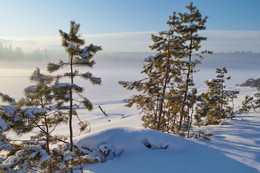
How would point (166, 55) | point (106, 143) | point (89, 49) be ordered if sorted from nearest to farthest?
point (89, 49) → point (106, 143) → point (166, 55)

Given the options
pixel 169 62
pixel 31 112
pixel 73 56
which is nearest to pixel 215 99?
pixel 169 62

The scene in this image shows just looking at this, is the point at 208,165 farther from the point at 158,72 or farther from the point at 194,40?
the point at 194,40

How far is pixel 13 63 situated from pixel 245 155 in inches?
6737

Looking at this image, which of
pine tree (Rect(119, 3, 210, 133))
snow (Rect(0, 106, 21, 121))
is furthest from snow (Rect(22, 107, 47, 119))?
pine tree (Rect(119, 3, 210, 133))

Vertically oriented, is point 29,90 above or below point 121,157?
above

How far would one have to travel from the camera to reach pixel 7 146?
19.0ft

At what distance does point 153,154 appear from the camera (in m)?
8.70

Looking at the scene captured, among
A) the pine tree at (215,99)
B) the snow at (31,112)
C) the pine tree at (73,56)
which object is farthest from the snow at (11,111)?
the pine tree at (215,99)

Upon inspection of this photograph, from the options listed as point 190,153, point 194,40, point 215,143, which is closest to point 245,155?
point 215,143

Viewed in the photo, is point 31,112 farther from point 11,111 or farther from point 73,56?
point 73,56

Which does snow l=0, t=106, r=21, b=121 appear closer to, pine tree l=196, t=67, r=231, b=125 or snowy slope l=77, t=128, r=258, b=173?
snowy slope l=77, t=128, r=258, b=173

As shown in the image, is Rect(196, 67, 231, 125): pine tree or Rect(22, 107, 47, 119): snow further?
Rect(196, 67, 231, 125): pine tree

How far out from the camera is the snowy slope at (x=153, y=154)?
7773 millimetres

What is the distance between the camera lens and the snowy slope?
25.5 ft
